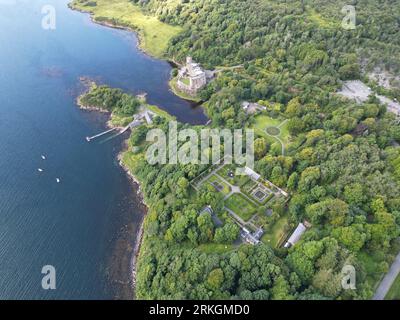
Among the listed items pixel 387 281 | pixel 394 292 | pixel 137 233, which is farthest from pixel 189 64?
pixel 394 292

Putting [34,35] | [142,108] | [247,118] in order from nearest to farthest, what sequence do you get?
[247,118]
[142,108]
[34,35]

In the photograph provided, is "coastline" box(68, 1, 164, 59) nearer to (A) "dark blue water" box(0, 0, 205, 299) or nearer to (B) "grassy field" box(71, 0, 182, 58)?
(B) "grassy field" box(71, 0, 182, 58)

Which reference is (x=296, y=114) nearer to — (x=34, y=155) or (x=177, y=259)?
(x=177, y=259)

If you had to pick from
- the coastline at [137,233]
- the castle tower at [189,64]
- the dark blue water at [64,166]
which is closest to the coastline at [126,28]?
the dark blue water at [64,166]

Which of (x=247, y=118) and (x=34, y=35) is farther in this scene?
(x=34, y=35)

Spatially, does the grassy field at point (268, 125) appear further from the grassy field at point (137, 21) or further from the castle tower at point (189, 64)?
the grassy field at point (137, 21)
